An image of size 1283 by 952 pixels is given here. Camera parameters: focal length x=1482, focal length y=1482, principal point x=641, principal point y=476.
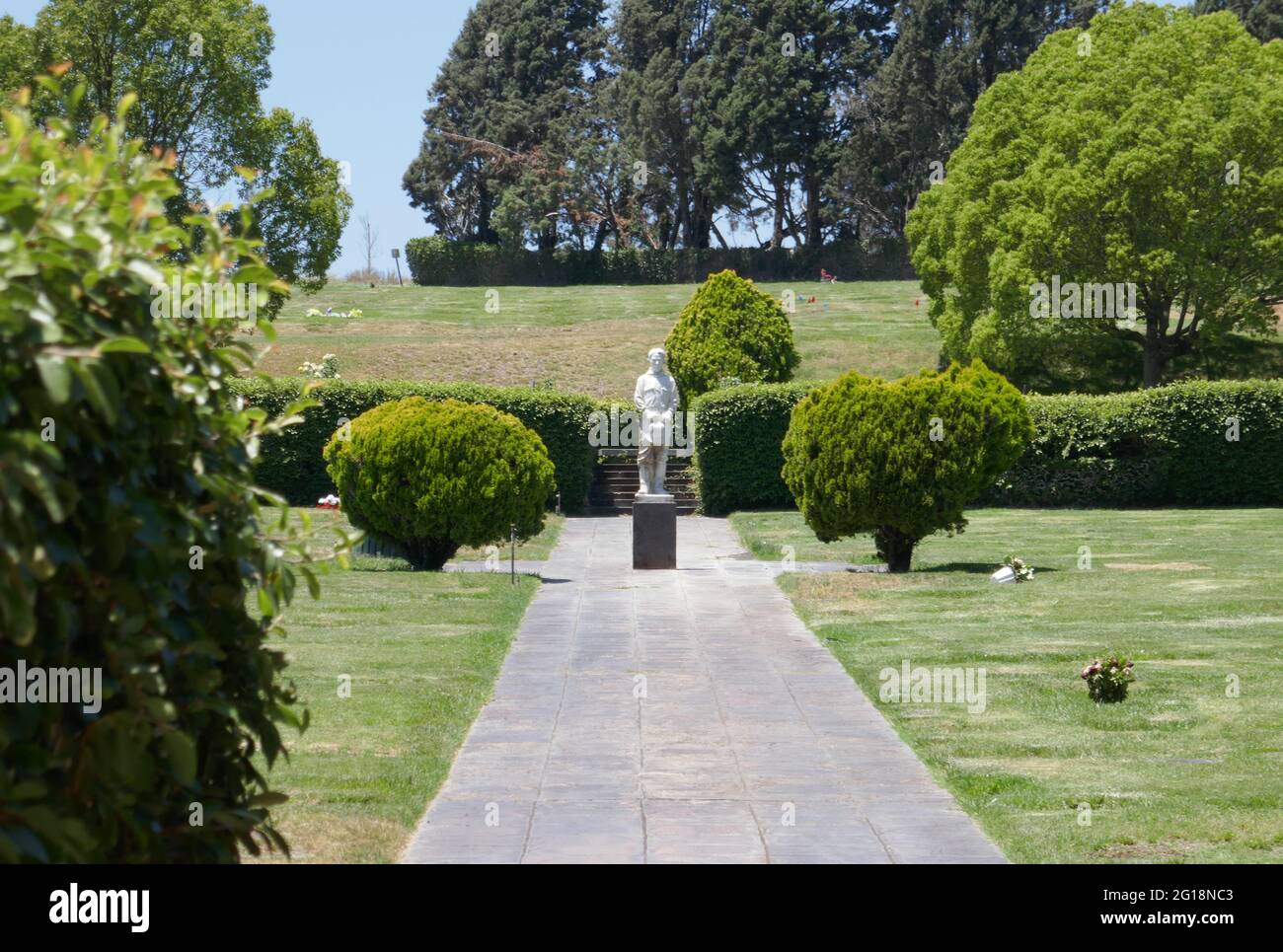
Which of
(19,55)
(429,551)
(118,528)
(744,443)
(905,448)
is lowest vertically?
(429,551)

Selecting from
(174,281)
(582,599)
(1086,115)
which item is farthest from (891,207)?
(174,281)

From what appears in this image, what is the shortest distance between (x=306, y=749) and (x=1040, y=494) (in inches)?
872

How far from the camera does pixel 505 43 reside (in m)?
74.3

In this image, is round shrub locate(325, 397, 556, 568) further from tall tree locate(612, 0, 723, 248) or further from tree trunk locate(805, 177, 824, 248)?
tree trunk locate(805, 177, 824, 248)

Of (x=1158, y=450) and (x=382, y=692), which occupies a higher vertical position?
(x=1158, y=450)

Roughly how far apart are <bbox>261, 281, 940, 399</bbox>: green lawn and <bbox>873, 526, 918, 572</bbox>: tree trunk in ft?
75.3

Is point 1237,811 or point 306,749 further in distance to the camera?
point 306,749

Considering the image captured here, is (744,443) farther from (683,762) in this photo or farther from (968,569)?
(683,762)

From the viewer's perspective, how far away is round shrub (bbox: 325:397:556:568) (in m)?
17.7

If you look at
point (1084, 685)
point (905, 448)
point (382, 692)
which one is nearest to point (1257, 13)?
point (905, 448)

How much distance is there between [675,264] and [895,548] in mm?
51707

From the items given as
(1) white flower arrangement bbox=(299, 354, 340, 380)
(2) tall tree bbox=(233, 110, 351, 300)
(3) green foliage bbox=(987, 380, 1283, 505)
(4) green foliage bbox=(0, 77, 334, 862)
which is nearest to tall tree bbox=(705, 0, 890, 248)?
(2) tall tree bbox=(233, 110, 351, 300)

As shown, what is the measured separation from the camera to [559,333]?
5000 centimetres
